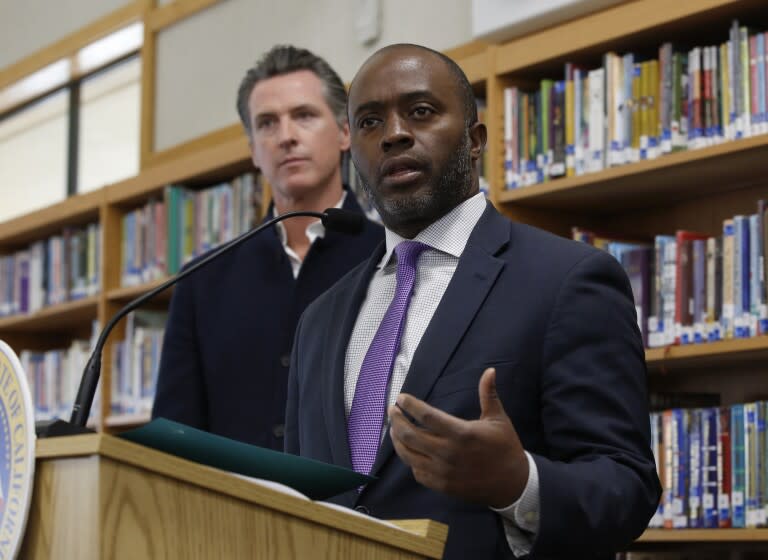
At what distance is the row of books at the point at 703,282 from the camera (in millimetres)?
2820

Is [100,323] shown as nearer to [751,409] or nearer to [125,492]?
[751,409]

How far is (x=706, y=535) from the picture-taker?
282cm

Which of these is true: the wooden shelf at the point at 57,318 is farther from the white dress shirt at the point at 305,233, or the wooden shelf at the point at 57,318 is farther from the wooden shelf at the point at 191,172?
the white dress shirt at the point at 305,233

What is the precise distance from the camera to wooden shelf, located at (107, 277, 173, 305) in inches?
181

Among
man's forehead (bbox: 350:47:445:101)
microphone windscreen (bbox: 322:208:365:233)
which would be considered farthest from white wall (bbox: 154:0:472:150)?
man's forehead (bbox: 350:47:445:101)

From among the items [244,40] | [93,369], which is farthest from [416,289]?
[244,40]

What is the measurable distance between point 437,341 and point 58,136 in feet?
17.9

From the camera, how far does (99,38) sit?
5777 millimetres

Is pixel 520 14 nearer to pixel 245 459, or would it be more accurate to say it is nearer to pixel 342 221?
pixel 342 221

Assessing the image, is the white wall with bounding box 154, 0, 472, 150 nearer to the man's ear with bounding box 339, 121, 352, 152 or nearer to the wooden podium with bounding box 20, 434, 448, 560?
the man's ear with bounding box 339, 121, 352, 152

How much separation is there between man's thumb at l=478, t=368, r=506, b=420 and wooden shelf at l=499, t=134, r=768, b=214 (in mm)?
1771

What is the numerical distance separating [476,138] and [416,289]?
0.82ft

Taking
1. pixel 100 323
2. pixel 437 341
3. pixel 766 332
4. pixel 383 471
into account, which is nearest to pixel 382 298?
pixel 437 341

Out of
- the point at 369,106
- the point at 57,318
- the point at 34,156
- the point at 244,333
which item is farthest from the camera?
the point at 34,156
